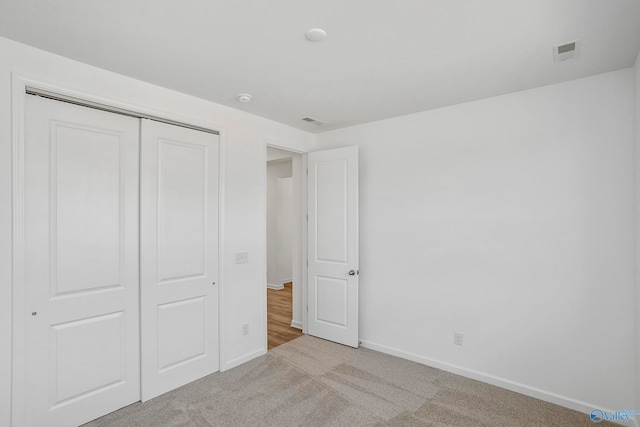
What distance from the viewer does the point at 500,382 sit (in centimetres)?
282

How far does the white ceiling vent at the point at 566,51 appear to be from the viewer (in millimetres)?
2008

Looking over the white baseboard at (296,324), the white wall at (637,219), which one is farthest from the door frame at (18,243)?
the white wall at (637,219)

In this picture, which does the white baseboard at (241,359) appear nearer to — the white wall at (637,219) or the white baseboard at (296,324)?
the white baseboard at (296,324)

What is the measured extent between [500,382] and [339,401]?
1.43 m

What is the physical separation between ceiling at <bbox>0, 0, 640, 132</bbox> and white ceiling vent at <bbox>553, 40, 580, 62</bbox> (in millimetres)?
46

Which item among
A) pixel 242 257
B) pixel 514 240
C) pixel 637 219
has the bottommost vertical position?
pixel 242 257

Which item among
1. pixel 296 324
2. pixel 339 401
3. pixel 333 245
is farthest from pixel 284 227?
pixel 339 401

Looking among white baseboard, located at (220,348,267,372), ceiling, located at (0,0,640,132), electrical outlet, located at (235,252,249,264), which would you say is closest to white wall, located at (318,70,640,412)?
ceiling, located at (0,0,640,132)

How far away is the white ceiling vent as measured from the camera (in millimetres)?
2008

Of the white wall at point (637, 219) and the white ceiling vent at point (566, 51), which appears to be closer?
the white ceiling vent at point (566, 51)

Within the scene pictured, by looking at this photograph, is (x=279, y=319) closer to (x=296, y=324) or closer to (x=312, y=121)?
(x=296, y=324)

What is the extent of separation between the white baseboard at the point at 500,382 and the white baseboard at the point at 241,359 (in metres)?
1.22

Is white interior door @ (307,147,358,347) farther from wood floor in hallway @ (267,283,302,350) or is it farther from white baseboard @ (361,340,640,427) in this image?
white baseboard @ (361,340,640,427)

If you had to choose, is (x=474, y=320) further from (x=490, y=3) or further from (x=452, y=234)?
(x=490, y=3)
